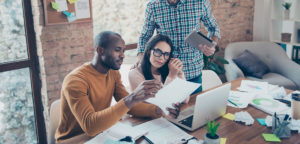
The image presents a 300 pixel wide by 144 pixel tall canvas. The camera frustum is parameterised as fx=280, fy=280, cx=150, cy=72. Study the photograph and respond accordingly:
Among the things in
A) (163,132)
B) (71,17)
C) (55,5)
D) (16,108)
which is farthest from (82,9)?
(163,132)

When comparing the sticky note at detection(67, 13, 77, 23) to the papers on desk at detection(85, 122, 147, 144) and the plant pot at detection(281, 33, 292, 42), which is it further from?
the plant pot at detection(281, 33, 292, 42)

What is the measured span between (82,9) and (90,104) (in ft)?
4.48

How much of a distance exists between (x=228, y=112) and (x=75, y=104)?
98 cm

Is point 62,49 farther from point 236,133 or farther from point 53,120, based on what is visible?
point 236,133

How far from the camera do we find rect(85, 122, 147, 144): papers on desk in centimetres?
142

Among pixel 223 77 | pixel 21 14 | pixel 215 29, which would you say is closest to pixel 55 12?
pixel 21 14

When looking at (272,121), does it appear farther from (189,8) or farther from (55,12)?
(55,12)

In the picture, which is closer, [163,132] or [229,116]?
[163,132]

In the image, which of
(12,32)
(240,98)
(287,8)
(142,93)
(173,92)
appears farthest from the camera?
(287,8)

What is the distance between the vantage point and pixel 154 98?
1.56 m

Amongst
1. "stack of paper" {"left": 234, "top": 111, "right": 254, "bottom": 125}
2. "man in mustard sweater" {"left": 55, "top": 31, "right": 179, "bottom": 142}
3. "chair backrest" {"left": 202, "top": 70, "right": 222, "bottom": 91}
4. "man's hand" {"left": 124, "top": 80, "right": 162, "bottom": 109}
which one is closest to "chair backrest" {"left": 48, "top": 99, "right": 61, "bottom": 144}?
"man in mustard sweater" {"left": 55, "top": 31, "right": 179, "bottom": 142}

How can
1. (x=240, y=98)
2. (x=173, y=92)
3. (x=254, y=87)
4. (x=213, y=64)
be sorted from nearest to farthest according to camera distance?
(x=173, y=92)
(x=240, y=98)
(x=254, y=87)
(x=213, y=64)

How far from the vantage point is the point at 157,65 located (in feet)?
6.81

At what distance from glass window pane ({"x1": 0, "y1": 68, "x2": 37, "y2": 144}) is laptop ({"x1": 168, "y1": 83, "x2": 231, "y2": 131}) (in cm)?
155
